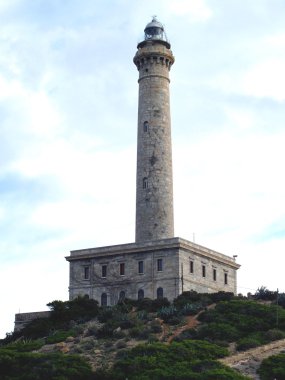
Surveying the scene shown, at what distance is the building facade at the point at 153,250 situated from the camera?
2717 inches

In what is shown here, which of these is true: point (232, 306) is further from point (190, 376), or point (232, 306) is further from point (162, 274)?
point (190, 376)

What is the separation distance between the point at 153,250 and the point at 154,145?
9.26 m

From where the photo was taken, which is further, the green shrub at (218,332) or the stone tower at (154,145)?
the stone tower at (154,145)

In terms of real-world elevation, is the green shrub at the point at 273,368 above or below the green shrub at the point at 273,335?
below

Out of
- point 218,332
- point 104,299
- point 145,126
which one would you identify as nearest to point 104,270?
point 104,299

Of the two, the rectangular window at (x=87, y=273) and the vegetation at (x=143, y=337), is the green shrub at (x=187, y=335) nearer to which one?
the vegetation at (x=143, y=337)

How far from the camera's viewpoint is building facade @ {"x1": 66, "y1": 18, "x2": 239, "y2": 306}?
69.0 metres

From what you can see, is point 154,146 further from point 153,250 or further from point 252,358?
point 252,358

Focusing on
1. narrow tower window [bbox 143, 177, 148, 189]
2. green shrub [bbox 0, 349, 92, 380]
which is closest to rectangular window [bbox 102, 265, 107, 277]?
narrow tower window [bbox 143, 177, 148, 189]

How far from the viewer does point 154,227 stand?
236 ft

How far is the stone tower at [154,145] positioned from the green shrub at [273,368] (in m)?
26.4

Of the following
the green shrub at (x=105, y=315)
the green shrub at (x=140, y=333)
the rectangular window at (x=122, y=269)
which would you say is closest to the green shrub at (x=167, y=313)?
the green shrub at (x=140, y=333)

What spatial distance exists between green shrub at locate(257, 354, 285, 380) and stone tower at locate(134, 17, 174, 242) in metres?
26.4

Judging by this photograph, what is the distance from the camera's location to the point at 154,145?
73.6 metres
